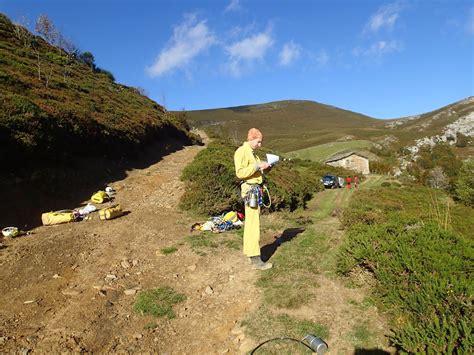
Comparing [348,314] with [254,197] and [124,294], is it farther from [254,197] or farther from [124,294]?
[124,294]

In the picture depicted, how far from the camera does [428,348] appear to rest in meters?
2.98

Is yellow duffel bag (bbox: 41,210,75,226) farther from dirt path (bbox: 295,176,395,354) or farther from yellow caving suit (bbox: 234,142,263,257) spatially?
dirt path (bbox: 295,176,395,354)

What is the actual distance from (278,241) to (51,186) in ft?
27.5

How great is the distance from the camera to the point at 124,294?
515cm

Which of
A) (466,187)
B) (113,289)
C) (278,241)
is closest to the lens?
(113,289)

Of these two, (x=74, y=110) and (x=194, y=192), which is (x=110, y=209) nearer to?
(x=194, y=192)

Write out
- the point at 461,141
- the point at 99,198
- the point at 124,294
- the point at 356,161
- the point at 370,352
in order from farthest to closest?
1. the point at 461,141
2. the point at 356,161
3. the point at 99,198
4. the point at 124,294
5. the point at 370,352

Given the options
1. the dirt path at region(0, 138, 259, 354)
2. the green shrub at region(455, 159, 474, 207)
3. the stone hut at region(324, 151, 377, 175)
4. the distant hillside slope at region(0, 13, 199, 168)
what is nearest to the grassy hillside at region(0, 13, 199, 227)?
the distant hillside slope at region(0, 13, 199, 168)

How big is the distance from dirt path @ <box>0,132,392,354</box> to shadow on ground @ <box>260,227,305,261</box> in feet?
1.84

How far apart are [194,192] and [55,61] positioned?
29.9 meters

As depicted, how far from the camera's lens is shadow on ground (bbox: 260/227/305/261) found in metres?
6.69

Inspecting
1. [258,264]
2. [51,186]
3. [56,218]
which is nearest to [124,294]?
[258,264]

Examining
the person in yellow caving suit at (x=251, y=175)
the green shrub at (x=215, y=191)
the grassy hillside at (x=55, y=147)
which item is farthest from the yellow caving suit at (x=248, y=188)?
the grassy hillside at (x=55, y=147)

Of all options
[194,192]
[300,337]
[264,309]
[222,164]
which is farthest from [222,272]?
[222,164]
